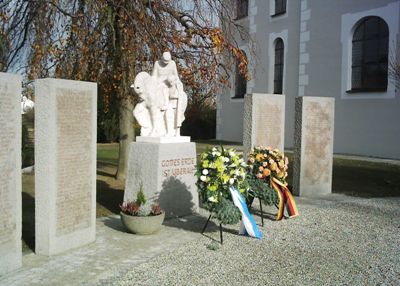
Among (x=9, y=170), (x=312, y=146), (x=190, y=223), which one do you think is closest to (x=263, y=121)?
(x=312, y=146)

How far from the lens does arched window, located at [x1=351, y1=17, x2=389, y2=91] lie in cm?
1639

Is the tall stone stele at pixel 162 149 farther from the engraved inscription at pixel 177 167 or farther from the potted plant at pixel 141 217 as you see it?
the potted plant at pixel 141 217

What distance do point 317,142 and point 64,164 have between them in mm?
6528

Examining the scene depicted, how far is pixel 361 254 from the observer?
5863 mm

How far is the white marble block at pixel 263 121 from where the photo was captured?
31.0ft

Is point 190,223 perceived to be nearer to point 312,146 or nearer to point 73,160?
point 73,160

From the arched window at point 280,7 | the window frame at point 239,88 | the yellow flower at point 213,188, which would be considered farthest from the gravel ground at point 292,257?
the window frame at point 239,88

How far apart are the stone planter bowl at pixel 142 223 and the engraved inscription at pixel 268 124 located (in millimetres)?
3769

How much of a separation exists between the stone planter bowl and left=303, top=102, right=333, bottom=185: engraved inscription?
4.97m

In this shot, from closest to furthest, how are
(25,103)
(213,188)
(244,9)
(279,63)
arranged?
(213,188) < (25,103) < (279,63) < (244,9)

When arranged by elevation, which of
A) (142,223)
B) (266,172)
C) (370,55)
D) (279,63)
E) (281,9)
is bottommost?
(142,223)

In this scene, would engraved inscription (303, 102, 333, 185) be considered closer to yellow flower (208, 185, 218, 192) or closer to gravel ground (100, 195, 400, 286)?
gravel ground (100, 195, 400, 286)

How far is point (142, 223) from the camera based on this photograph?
20.6 feet

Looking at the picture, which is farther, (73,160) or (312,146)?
(312,146)
